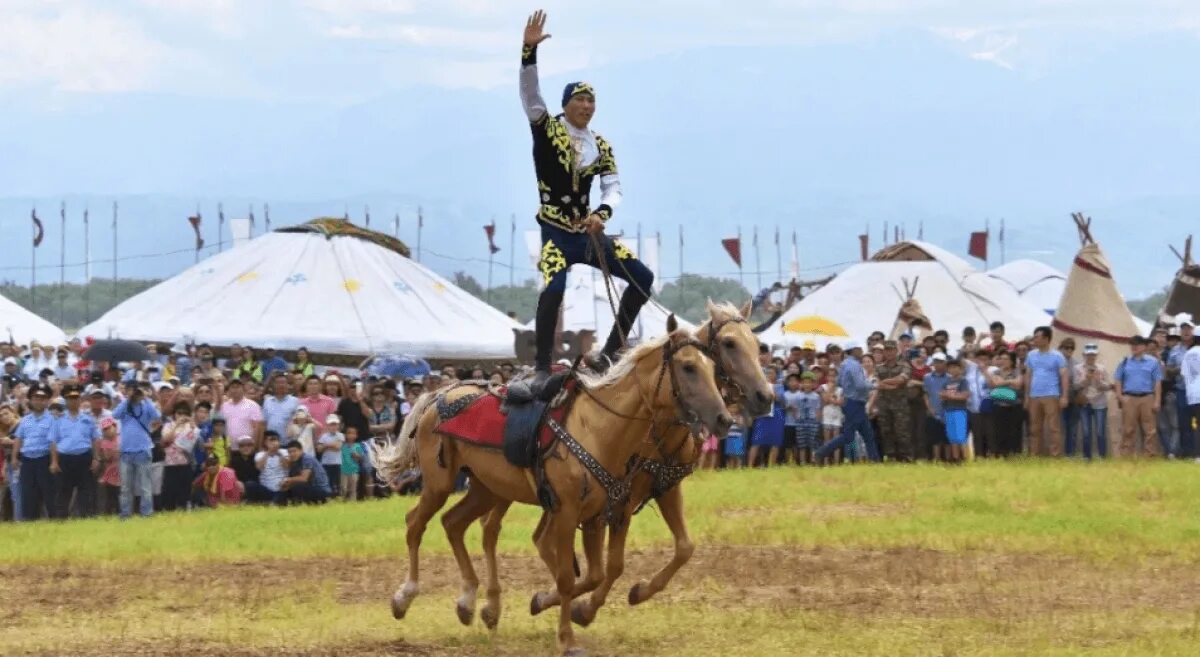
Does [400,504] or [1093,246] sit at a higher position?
[1093,246]

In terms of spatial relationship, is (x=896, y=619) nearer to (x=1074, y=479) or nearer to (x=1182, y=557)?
(x=1182, y=557)

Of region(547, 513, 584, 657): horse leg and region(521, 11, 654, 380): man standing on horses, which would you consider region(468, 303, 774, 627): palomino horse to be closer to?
region(547, 513, 584, 657): horse leg

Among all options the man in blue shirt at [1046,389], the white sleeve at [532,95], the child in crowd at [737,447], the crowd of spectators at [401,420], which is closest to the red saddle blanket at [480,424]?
the white sleeve at [532,95]

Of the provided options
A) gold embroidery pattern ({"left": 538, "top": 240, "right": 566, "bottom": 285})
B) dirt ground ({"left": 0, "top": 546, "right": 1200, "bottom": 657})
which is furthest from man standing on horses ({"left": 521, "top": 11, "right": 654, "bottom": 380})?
dirt ground ({"left": 0, "top": 546, "right": 1200, "bottom": 657})

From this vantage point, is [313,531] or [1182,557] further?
[313,531]

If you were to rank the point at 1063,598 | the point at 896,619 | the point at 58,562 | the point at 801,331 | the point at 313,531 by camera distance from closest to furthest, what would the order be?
1. the point at 896,619
2. the point at 1063,598
3. the point at 58,562
4. the point at 313,531
5. the point at 801,331

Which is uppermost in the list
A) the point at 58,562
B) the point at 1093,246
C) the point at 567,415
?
the point at 1093,246

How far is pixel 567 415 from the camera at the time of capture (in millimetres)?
14000

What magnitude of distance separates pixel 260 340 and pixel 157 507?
2093cm

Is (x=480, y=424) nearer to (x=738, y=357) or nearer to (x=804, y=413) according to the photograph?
(x=738, y=357)

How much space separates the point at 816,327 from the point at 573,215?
31251 millimetres

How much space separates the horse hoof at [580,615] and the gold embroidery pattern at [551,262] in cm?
234

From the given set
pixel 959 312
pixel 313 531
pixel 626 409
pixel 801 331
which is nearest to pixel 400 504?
pixel 313 531

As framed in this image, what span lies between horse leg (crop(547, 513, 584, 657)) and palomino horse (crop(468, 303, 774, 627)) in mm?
402
